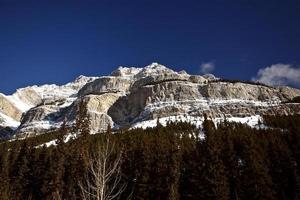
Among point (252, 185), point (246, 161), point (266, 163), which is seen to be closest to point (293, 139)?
point (266, 163)

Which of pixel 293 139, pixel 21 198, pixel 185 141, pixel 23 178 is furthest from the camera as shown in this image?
pixel 185 141

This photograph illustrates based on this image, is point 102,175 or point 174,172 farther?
point 174,172

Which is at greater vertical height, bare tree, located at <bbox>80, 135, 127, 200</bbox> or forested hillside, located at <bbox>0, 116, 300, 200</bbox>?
forested hillside, located at <bbox>0, 116, 300, 200</bbox>

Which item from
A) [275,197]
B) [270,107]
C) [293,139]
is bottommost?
[275,197]

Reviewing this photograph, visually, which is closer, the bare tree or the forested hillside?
the bare tree

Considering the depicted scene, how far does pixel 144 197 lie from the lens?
177 ft

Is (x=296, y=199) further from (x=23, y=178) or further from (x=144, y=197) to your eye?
(x=23, y=178)

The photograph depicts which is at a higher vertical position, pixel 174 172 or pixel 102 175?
pixel 174 172

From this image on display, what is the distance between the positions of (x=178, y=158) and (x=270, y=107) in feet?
482

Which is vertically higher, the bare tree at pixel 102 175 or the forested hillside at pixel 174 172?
the forested hillside at pixel 174 172

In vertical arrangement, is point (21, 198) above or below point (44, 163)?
below

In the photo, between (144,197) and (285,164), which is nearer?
(144,197)

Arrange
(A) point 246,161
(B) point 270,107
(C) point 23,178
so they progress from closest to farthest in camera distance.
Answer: (A) point 246,161, (C) point 23,178, (B) point 270,107

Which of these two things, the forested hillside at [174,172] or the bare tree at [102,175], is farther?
the forested hillside at [174,172]
